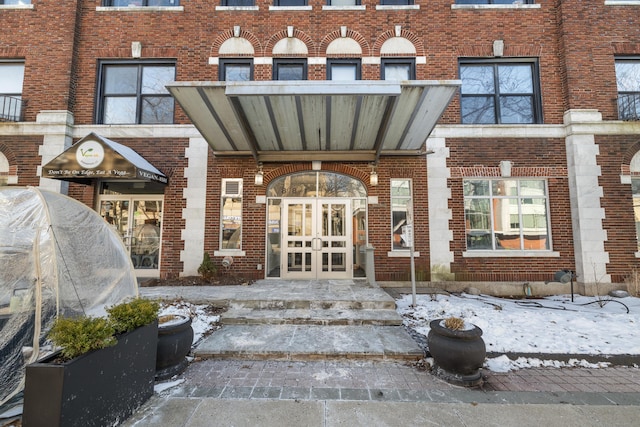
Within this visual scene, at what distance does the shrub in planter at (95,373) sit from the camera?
2.30 metres

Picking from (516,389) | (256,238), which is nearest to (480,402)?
(516,389)

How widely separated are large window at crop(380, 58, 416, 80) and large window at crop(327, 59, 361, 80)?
2.59ft

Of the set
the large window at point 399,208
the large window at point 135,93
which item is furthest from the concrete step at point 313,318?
the large window at point 135,93

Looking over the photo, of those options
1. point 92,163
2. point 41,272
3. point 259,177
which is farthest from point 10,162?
point 41,272

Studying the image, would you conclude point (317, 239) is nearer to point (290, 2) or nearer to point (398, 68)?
point (398, 68)

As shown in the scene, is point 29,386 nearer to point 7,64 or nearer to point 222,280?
point 222,280

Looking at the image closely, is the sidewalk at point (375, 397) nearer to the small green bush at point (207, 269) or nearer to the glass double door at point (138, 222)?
the small green bush at point (207, 269)

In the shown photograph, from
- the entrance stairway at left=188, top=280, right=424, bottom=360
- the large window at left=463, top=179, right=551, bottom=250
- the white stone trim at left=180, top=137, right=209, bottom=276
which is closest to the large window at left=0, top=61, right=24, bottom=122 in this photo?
the white stone trim at left=180, top=137, right=209, bottom=276

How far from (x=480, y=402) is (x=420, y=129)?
6.06 metres

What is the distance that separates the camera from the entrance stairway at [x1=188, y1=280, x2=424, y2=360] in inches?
174

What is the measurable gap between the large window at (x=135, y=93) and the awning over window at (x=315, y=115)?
2.54 m

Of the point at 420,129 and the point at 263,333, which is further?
the point at 420,129

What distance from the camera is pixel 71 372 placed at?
238cm

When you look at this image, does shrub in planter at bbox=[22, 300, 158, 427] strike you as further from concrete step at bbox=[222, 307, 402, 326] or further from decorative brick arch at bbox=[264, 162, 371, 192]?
decorative brick arch at bbox=[264, 162, 371, 192]
